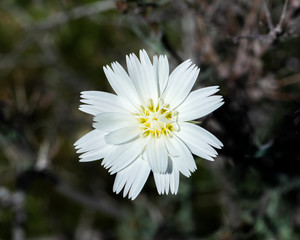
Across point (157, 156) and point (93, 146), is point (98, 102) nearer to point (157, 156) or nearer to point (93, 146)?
point (93, 146)

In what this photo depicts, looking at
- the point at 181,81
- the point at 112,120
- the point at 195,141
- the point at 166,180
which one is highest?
the point at 181,81

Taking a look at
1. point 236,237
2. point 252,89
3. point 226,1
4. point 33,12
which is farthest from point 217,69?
point 33,12

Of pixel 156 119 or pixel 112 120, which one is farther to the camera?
pixel 156 119

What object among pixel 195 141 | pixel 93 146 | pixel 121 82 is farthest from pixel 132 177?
pixel 121 82

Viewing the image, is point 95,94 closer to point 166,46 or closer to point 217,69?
point 166,46

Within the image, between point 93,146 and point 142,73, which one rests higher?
point 142,73

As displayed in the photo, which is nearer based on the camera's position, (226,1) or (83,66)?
(226,1)

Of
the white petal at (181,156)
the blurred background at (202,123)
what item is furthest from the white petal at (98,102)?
the blurred background at (202,123)
